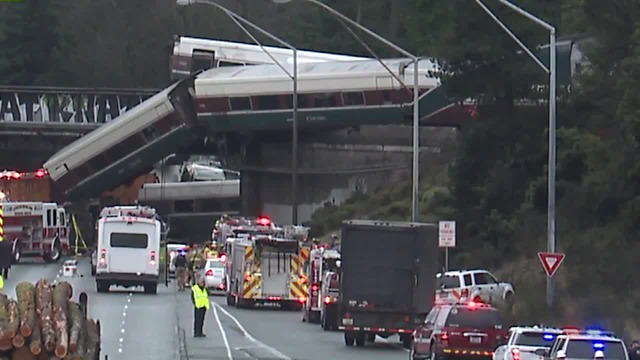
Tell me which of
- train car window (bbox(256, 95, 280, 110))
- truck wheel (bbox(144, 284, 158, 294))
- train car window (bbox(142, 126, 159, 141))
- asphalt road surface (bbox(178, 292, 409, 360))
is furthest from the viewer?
train car window (bbox(142, 126, 159, 141))

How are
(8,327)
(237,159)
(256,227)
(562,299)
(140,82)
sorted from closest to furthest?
(8,327), (562,299), (256,227), (237,159), (140,82)

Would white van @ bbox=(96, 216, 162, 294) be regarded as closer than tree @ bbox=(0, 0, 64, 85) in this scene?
Yes

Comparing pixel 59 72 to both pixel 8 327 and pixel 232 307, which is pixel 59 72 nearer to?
pixel 232 307

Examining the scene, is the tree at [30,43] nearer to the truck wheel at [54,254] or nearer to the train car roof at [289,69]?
the train car roof at [289,69]

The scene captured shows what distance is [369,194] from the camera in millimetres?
80000

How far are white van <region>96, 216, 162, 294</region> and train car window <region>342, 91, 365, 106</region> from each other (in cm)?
1977

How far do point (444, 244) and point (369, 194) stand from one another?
107ft

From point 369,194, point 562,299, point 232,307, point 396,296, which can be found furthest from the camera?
point 369,194

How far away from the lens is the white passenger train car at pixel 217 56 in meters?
81.4

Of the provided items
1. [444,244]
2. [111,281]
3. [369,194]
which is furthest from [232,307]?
[369,194]

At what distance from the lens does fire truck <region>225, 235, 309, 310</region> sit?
5362cm

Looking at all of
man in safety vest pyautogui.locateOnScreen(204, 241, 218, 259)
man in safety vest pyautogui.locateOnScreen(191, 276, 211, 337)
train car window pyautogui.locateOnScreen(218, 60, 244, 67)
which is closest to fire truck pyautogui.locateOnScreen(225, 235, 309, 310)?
man in safety vest pyautogui.locateOnScreen(204, 241, 218, 259)

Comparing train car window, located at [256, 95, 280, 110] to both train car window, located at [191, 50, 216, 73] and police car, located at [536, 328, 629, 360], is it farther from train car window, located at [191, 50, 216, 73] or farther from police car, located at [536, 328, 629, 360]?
police car, located at [536, 328, 629, 360]

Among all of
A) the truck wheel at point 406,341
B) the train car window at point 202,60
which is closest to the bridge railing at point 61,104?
the train car window at point 202,60
